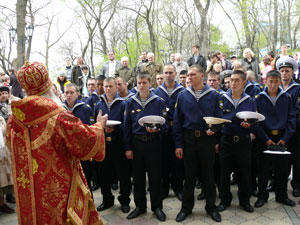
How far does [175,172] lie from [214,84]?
180cm

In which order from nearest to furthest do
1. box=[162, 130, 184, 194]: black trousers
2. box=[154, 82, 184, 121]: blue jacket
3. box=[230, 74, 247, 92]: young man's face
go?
1. box=[230, 74, 247, 92]: young man's face
2. box=[162, 130, 184, 194]: black trousers
3. box=[154, 82, 184, 121]: blue jacket

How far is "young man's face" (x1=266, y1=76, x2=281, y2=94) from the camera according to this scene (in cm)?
482

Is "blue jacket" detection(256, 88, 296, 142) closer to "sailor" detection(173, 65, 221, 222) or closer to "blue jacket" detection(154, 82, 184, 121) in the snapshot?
"sailor" detection(173, 65, 221, 222)

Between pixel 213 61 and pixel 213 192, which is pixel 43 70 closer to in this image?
pixel 213 192

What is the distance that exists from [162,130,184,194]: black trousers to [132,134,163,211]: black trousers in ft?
2.84

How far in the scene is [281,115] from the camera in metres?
4.81

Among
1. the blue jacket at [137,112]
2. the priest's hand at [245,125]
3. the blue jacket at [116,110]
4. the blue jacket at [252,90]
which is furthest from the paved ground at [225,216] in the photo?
the blue jacket at [252,90]

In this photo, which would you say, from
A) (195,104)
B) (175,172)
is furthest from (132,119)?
(175,172)

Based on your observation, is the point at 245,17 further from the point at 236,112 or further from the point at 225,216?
the point at 225,216

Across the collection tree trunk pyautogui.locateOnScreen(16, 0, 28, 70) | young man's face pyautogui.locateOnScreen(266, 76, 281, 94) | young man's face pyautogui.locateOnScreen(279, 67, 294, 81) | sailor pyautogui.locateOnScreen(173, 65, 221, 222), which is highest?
tree trunk pyautogui.locateOnScreen(16, 0, 28, 70)

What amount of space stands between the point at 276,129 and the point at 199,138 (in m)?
1.52

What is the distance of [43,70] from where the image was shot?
2.65 m

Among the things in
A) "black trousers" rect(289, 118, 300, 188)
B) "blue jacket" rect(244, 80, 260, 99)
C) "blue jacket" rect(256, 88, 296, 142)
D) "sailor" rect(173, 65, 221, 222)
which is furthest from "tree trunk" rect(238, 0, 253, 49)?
"sailor" rect(173, 65, 221, 222)

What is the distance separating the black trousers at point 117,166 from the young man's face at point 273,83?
8.74ft
